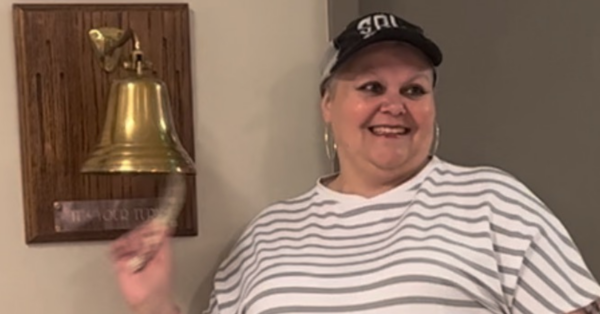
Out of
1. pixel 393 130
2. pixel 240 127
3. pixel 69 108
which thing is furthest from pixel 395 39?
pixel 69 108

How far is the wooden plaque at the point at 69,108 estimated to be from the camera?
5.33ft

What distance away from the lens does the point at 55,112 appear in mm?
1634

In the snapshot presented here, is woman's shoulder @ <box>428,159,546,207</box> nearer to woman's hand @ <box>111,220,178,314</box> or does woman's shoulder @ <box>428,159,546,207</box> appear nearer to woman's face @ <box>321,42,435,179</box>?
woman's face @ <box>321,42,435,179</box>

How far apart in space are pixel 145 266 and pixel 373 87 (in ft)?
1.50

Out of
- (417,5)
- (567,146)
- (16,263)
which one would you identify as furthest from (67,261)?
(567,146)

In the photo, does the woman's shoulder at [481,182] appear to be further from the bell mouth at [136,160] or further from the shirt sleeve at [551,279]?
the bell mouth at [136,160]

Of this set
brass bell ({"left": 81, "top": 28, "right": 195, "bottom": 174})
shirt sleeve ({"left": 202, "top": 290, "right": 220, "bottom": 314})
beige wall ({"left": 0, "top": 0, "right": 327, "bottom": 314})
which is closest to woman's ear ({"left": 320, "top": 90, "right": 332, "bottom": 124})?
beige wall ({"left": 0, "top": 0, "right": 327, "bottom": 314})

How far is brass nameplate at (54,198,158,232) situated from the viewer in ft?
5.40

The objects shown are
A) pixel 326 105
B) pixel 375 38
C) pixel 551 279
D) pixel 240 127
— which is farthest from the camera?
pixel 240 127

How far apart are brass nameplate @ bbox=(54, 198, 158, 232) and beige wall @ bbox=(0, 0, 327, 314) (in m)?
0.04

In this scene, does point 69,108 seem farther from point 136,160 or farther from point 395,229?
point 395,229

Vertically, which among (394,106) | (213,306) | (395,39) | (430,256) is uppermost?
(395,39)

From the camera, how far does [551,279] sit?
4.57ft

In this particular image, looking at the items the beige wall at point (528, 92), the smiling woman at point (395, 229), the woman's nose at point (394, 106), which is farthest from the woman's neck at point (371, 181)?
the beige wall at point (528, 92)
